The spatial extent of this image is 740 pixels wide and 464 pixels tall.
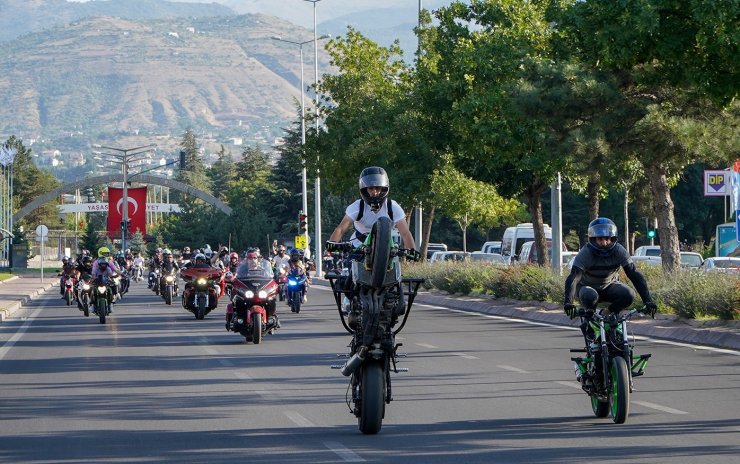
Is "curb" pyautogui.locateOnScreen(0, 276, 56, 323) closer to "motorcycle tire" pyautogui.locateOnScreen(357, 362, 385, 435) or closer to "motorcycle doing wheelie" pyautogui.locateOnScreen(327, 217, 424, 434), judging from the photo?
"motorcycle doing wheelie" pyautogui.locateOnScreen(327, 217, 424, 434)

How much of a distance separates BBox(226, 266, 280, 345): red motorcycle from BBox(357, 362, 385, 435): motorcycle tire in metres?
12.2

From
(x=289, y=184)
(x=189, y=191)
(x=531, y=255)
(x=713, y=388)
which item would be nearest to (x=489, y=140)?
(x=531, y=255)

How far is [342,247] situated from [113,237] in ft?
427

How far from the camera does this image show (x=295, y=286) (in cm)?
3572

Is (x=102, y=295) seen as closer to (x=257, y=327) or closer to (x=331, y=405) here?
(x=257, y=327)

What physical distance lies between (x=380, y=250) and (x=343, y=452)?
164cm

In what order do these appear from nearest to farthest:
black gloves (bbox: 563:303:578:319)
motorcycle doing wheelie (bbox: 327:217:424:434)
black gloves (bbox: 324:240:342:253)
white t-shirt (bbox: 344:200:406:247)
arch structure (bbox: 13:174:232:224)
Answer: motorcycle doing wheelie (bbox: 327:217:424:434) < black gloves (bbox: 324:240:342:253) < white t-shirt (bbox: 344:200:406:247) < black gloves (bbox: 563:303:578:319) < arch structure (bbox: 13:174:232:224)

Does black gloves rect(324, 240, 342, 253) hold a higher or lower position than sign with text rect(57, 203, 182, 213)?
lower

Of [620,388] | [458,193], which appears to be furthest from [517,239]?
[620,388]

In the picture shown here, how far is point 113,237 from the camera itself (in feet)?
458

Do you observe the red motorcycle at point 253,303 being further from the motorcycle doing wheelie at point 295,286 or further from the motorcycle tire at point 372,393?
the motorcycle tire at point 372,393

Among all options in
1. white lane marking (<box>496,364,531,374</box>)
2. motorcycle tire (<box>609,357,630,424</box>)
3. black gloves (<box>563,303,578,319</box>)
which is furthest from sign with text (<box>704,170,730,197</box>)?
motorcycle tire (<box>609,357,630,424</box>)

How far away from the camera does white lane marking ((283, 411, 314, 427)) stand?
12.7 meters

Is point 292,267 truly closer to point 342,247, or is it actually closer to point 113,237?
point 342,247
